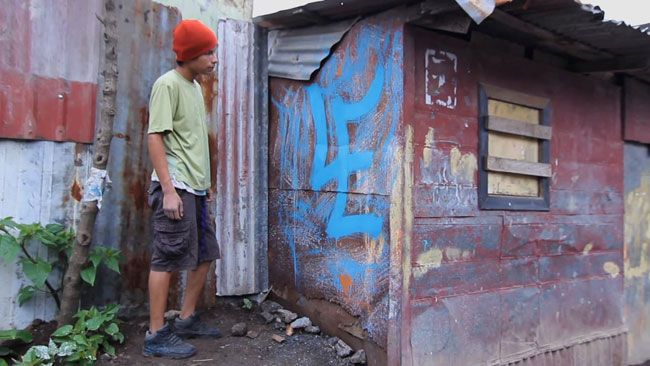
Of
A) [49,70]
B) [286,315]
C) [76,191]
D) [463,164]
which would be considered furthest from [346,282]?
[49,70]

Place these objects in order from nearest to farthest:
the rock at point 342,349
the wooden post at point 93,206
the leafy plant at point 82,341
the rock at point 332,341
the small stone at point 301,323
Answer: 1. the leafy plant at point 82,341
2. the wooden post at point 93,206
3. the rock at point 342,349
4. the rock at point 332,341
5. the small stone at point 301,323

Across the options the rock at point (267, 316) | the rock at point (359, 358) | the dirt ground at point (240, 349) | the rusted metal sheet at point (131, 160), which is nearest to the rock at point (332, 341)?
the dirt ground at point (240, 349)

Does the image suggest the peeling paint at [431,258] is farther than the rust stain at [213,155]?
No

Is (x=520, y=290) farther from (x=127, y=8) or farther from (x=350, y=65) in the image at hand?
(x=127, y=8)

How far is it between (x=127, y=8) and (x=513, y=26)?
8.63 ft

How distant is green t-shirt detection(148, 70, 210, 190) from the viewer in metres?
2.96

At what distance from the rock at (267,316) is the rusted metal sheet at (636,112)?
12.6 feet

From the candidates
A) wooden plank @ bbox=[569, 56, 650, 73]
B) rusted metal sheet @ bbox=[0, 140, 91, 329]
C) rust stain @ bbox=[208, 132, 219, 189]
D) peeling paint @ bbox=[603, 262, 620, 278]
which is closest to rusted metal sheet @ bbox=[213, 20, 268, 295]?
rust stain @ bbox=[208, 132, 219, 189]

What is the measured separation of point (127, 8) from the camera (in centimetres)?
343

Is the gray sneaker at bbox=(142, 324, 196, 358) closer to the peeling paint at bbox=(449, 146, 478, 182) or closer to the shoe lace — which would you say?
the shoe lace

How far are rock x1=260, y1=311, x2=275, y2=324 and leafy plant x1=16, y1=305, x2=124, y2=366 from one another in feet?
3.35

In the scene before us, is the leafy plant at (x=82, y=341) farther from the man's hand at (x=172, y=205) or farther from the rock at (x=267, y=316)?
the rock at (x=267, y=316)

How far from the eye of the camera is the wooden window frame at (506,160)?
12.2 ft

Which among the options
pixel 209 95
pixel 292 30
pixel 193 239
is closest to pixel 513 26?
pixel 292 30
